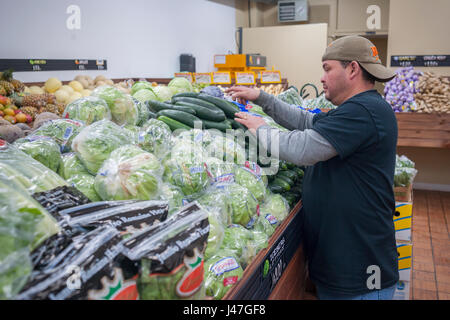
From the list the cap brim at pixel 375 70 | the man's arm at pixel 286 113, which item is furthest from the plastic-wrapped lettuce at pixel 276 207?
the cap brim at pixel 375 70

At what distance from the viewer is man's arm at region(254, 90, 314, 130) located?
7.65 feet

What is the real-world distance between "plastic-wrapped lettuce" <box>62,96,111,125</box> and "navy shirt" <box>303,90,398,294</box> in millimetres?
1040

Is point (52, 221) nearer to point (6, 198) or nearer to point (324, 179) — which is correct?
point (6, 198)

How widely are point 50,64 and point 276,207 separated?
14.1ft

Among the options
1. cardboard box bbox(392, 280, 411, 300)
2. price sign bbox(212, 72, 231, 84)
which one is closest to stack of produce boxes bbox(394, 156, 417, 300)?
cardboard box bbox(392, 280, 411, 300)

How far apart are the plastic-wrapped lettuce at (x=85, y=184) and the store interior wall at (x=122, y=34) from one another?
12.5 ft

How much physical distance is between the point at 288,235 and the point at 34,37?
4.42 meters

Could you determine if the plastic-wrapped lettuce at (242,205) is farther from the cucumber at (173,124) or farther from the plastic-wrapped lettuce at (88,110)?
the plastic-wrapped lettuce at (88,110)

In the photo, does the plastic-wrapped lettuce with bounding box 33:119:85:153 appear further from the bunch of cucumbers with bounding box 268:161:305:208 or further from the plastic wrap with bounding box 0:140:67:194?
the bunch of cucumbers with bounding box 268:161:305:208

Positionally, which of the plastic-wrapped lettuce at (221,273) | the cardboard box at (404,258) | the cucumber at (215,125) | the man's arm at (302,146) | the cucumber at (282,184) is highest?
the cucumber at (215,125)

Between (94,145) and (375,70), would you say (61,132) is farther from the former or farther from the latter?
(375,70)

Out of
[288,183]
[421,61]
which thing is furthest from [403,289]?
[421,61]

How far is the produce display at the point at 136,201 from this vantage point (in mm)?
810

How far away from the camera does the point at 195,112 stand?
220 cm
